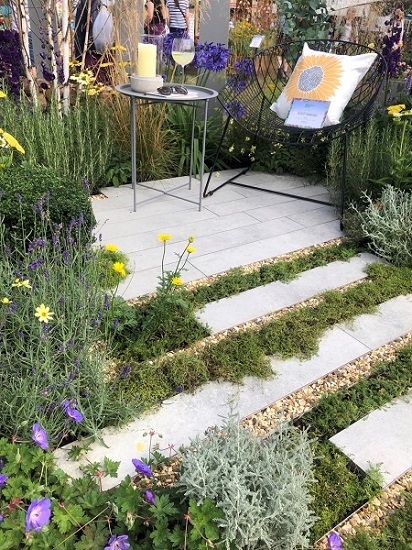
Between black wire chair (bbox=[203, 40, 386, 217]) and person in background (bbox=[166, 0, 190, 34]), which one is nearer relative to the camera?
black wire chair (bbox=[203, 40, 386, 217])

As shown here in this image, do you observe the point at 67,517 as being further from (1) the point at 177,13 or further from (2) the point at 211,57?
(1) the point at 177,13

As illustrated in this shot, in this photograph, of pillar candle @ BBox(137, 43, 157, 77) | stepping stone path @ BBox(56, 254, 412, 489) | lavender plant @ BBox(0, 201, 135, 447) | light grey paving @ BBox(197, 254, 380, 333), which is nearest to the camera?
lavender plant @ BBox(0, 201, 135, 447)

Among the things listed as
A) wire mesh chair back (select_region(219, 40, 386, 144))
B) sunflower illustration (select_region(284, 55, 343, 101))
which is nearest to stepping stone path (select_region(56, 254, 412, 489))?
wire mesh chair back (select_region(219, 40, 386, 144))

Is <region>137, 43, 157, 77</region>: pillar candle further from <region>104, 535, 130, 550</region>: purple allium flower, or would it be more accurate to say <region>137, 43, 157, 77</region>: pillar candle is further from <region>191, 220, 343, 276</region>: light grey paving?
<region>104, 535, 130, 550</region>: purple allium flower

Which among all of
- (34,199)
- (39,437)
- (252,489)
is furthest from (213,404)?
(34,199)

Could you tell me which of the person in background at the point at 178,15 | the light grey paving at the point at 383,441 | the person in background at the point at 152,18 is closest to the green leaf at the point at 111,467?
the light grey paving at the point at 383,441

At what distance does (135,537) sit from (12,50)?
3117mm

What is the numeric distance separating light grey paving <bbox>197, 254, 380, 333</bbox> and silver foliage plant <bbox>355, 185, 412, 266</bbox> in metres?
0.10

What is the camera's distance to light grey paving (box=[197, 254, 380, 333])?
2.13 metres

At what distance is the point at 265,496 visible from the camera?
1.24 m

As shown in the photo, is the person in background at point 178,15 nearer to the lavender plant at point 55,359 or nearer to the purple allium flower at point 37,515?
the lavender plant at point 55,359

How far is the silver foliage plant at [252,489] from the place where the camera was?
113 cm

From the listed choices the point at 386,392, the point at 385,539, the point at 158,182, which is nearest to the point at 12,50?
the point at 158,182

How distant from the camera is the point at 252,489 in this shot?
1.25m
